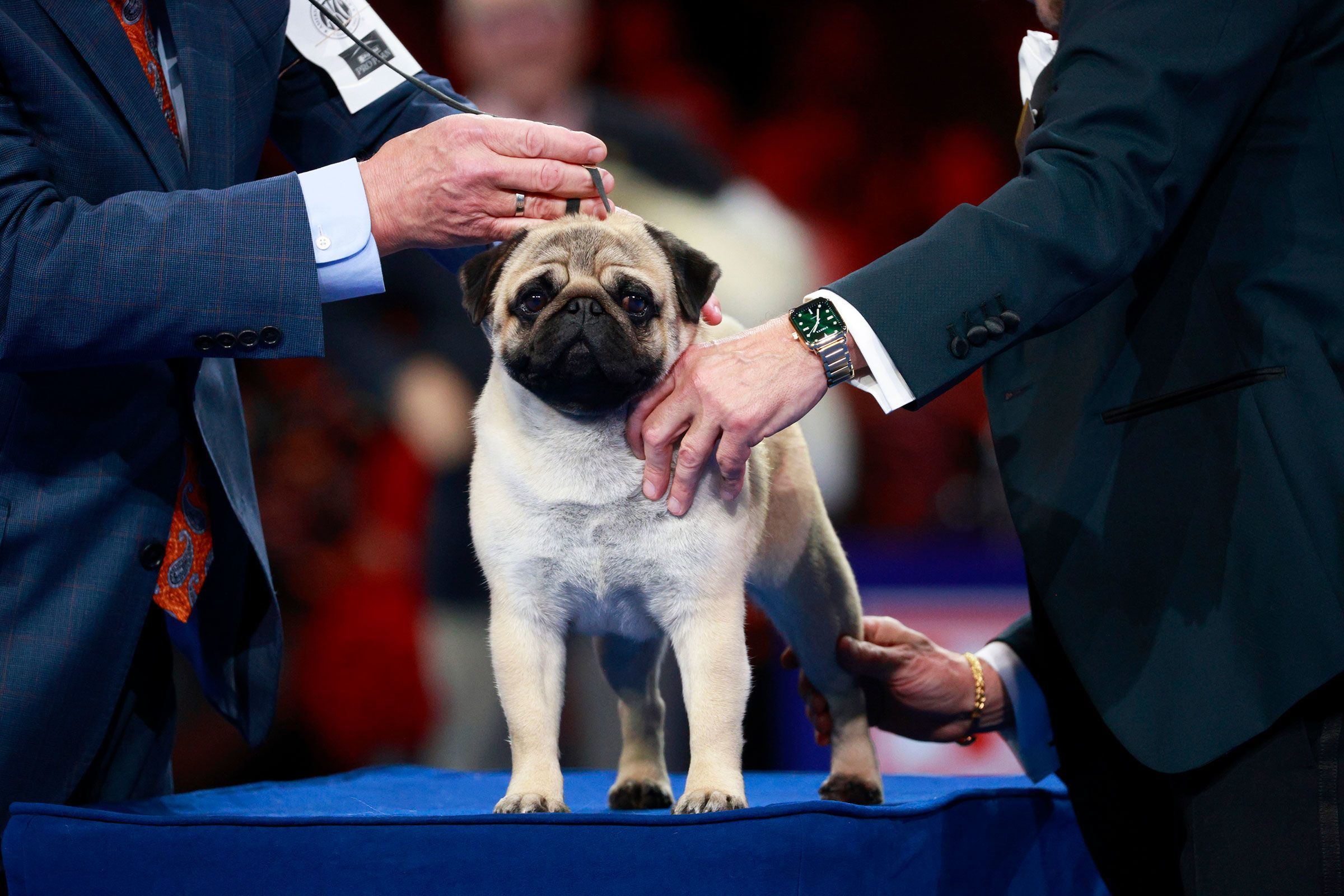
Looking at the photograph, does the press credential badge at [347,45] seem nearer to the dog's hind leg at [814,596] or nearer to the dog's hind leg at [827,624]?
the dog's hind leg at [814,596]

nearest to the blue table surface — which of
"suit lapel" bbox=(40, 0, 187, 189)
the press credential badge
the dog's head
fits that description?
the dog's head

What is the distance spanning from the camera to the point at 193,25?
4.98 feet

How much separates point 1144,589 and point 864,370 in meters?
0.42

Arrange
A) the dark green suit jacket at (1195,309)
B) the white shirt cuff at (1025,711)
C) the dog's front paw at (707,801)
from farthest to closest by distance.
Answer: the white shirt cuff at (1025,711), the dog's front paw at (707,801), the dark green suit jacket at (1195,309)

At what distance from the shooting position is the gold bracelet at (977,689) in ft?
6.35

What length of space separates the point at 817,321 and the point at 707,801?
0.62 m

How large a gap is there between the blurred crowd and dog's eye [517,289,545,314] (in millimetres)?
1282

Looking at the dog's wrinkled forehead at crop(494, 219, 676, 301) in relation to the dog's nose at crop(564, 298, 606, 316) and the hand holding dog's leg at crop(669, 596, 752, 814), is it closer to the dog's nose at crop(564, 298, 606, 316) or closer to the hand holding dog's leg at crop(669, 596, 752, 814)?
the dog's nose at crop(564, 298, 606, 316)

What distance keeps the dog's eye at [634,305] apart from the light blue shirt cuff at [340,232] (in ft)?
1.29

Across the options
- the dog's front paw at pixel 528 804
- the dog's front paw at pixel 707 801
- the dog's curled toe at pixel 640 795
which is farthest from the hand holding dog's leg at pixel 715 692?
the dog's curled toe at pixel 640 795

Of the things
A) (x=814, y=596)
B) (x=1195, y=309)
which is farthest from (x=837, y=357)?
(x=814, y=596)

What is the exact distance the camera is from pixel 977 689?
1936 millimetres

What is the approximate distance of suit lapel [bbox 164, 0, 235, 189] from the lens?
150 centimetres

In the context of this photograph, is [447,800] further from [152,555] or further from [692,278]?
[692,278]
